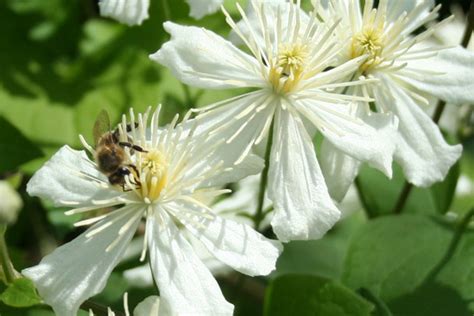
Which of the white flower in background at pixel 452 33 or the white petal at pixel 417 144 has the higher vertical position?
the white flower in background at pixel 452 33

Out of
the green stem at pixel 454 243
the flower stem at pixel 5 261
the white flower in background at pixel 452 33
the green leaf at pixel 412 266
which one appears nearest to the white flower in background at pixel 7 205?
the flower stem at pixel 5 261

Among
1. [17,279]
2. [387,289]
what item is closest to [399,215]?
[387,289]

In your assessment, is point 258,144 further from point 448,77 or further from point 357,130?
point 448,77

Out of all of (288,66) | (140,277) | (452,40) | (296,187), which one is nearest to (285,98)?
(288,66)

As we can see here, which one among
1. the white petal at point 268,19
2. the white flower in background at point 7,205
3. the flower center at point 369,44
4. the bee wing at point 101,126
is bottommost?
the white flower in background at point 7,205

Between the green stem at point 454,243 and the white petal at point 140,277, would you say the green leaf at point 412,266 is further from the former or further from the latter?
the white petal at point 140,277

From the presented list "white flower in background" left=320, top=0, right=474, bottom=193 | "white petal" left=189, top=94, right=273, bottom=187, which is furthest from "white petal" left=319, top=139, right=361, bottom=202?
"white petal" left=189, top=94, right=273, bottom=187

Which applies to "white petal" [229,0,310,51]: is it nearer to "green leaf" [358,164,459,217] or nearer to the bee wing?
the bee wing
